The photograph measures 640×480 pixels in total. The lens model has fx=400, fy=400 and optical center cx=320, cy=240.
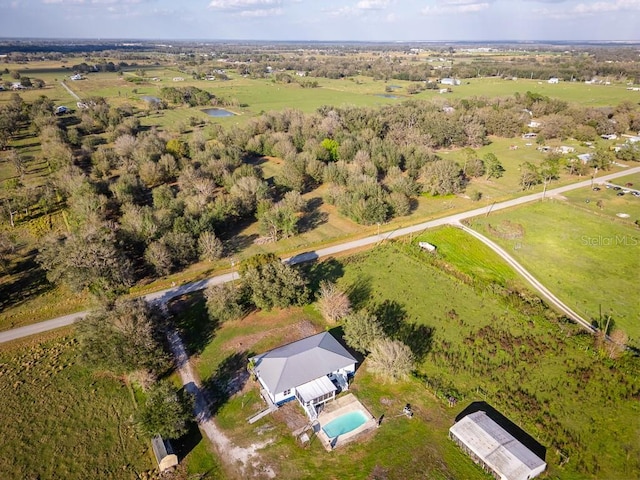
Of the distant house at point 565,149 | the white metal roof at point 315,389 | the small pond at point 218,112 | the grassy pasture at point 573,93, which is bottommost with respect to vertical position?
the white metal roof at point 315,389

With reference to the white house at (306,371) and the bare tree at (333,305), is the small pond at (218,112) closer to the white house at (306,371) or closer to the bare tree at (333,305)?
the bare tree at (333,305)

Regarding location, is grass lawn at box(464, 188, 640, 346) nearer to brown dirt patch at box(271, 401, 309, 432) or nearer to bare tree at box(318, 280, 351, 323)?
bare tree at box(318, 280, 351, 323)

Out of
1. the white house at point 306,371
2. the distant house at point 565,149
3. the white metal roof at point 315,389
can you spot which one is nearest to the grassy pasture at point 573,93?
the distant house at point 565,149

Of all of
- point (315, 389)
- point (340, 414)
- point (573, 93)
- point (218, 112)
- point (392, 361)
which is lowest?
point (340, 414)

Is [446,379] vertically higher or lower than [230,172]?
lower

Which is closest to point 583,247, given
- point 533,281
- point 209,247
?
point 533,281

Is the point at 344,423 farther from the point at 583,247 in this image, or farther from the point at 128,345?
the point at 583,247

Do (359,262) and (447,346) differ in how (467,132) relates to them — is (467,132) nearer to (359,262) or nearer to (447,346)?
(359,262)
